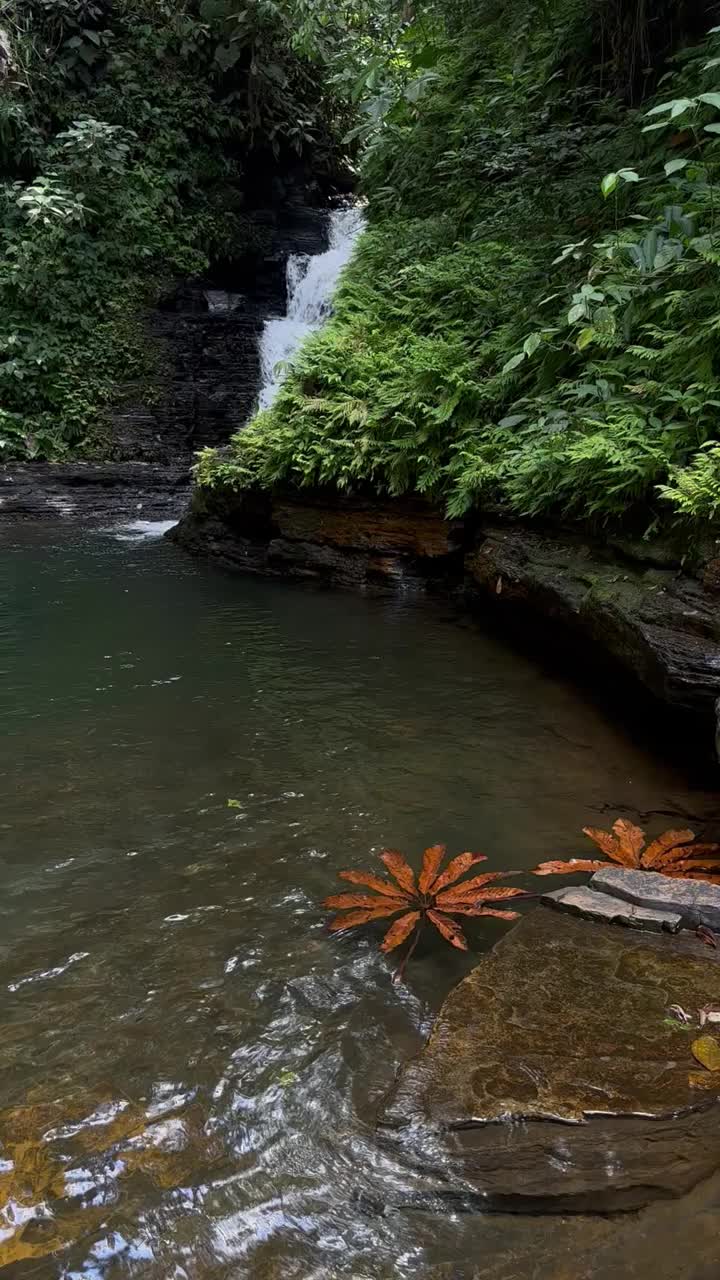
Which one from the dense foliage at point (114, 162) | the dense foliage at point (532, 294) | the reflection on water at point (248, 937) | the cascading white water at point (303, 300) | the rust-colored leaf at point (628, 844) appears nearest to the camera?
the reflection on water at point (248, 937)

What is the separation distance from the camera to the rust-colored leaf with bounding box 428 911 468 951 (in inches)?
Answer: 110

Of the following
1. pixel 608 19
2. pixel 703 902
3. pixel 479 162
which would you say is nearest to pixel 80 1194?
pixel 703 902

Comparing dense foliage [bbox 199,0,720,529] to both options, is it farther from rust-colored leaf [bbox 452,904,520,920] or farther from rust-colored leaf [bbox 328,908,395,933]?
rust-colored leaf [bbox 328,908,395,933]

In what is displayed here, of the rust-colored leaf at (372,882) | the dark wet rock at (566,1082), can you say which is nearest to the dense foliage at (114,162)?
the rust-colored leaf at (372,882)

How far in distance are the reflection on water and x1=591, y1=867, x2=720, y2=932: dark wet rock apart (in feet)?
1.41

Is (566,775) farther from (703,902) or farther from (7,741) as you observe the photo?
(7,741)

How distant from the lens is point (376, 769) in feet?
13.7

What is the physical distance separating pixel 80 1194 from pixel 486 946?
1.48 m

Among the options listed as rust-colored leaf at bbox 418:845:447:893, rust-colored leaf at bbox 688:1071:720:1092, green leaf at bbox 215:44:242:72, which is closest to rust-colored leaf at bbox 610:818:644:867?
rust-colored leaf at bbox 418:845:447:893

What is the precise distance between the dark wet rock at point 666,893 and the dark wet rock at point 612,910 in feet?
0.07

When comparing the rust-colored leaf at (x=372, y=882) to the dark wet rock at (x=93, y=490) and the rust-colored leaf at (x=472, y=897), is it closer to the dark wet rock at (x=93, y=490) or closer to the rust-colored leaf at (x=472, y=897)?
the rust-colored leaf at (x=472, y=897)

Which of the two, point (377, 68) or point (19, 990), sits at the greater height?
point (377, 68)

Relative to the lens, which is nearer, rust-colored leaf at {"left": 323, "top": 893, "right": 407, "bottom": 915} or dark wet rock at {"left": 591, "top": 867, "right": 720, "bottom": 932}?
dark wet rock at {"left": 591, "top": 867, "right": 720, "bottom": 932}

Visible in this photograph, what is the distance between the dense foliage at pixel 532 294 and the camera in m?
4.75
